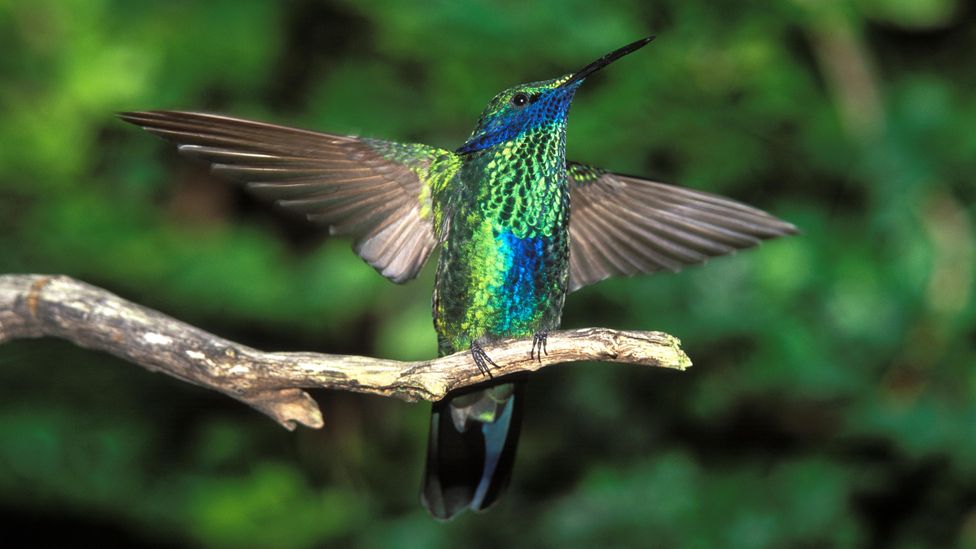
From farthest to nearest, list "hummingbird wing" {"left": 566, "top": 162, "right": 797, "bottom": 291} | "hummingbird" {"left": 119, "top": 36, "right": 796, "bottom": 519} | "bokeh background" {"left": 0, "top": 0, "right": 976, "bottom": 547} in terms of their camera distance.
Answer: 1. "bokeh background" {"left": 0, "top": 0, "right": 976, "bottom": 547}
2. "hummingbird wing" {"left": 566, "top": 162, "right": 797, "bottom": 291}
3. "hummingbird" {"left": 119, "top": 36, "right": 796, "bottom": 519}

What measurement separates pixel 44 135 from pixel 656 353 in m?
3.90

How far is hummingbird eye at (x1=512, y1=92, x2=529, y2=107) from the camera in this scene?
343 cm

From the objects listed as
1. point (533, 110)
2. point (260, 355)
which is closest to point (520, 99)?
point (533, 110)

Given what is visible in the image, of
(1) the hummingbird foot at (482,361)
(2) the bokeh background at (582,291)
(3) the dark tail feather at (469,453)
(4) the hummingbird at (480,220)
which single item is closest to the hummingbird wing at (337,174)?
(4) the hummingbird at (480,220)

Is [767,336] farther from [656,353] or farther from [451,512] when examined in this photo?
[656,353]

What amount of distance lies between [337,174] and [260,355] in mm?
717

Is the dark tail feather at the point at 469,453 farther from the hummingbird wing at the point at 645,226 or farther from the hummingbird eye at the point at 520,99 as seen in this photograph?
the hummingbird eye at the point at 520,99

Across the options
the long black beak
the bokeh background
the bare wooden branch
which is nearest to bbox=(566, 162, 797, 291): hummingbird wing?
the long black beak

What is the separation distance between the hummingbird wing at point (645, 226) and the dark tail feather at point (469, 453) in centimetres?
58

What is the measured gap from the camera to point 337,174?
11.8 ft

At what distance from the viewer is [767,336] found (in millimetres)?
5551

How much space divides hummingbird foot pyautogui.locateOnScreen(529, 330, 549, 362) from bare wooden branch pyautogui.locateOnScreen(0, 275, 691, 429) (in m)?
0.02

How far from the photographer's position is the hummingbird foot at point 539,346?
3141 mm

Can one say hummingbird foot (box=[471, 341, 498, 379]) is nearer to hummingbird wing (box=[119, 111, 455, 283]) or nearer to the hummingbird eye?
hummingbird wing (box=[119, 111, 455, 283])
